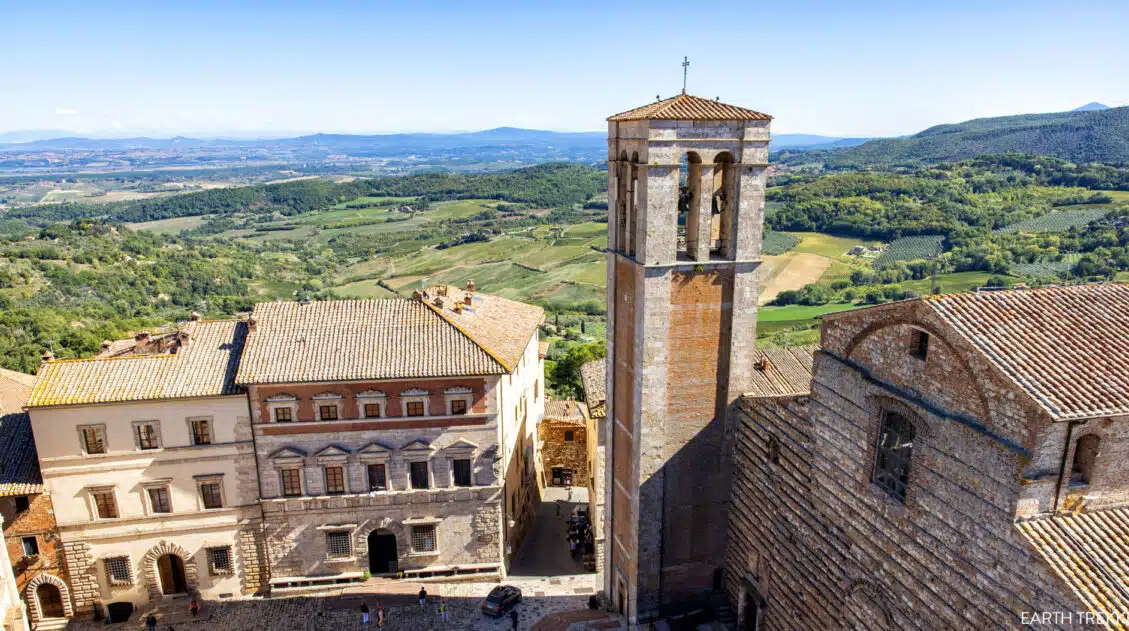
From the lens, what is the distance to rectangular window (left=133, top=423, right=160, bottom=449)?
96.3 feet

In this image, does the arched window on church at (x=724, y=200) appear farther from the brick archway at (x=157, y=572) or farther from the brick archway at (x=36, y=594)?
the brick archway at (x=36, y=594)

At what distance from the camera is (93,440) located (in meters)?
29.2

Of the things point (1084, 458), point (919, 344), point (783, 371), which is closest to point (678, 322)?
point (919, 344)

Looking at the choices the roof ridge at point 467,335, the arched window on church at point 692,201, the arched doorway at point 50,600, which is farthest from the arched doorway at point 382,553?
→ the arched window on church at point 692,201

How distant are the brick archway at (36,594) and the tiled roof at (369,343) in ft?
40.4

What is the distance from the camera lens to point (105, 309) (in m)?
73.7

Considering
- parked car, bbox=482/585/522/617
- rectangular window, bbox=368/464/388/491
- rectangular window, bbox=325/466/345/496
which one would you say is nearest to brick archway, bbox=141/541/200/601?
→ rectangular window, bbox=325/466/345/496

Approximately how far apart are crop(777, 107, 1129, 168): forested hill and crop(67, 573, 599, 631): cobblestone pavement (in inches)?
4473

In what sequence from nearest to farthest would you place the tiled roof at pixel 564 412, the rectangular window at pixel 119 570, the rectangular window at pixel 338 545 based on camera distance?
the rectangular window at pixel 119 570 → the rectangular window at pixel 338 545 → the tiled roof at pixel 564 412

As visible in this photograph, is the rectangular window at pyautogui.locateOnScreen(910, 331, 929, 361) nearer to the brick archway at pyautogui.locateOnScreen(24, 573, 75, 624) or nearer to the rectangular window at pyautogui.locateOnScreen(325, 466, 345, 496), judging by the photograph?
the rectangular window at pyautogui.locateOnScreen(325, 466, 345, 496)

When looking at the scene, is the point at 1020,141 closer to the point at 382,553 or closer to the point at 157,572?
the point at 382,553

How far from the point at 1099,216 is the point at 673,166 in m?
83.0

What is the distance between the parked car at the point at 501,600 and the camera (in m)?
29.9

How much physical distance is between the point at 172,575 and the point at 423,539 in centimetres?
1144
